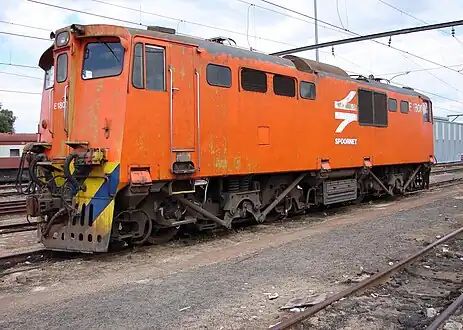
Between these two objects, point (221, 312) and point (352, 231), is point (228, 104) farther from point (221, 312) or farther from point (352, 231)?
point (221, 312)

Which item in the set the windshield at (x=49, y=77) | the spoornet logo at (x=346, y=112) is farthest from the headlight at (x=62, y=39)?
the spoornet logo at (x=346, y=112)

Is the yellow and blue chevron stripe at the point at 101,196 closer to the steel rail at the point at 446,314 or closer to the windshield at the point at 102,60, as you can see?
the windshield at the point at 102,60

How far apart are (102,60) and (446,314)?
6.18 meters

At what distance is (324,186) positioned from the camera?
12.6 metres

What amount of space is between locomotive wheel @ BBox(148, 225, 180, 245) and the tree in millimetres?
49771

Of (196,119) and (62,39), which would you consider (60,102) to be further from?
(196,119)

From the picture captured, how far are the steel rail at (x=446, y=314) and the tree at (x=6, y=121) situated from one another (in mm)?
54797

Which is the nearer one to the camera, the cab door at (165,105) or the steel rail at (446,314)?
the steel rail at (446,314)

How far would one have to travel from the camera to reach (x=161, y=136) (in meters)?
8.16

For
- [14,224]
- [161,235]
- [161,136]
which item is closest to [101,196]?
[161,136]

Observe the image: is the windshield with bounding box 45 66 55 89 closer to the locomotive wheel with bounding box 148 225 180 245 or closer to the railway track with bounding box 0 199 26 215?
the locomotive wheel with bounding box 148 225 180 245

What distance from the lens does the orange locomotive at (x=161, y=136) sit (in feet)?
25.5

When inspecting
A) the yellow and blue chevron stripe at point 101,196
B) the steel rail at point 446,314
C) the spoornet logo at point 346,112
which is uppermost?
the spoornet logo at point 346,112

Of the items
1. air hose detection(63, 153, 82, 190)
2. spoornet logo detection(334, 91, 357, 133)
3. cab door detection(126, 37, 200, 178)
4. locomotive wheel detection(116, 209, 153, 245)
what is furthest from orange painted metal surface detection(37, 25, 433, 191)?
locomotive wheel detection(116, 209, 153, 245)
